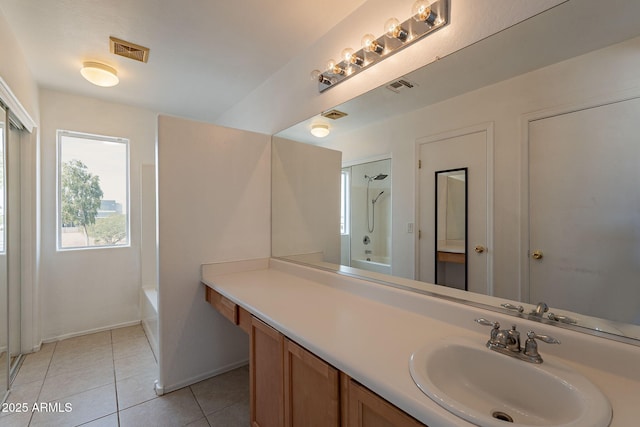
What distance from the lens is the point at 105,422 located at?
1.64 meters

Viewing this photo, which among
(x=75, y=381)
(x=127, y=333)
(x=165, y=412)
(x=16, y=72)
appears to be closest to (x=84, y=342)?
(x=127, y=333)

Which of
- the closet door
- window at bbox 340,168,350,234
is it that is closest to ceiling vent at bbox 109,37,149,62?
the closet door

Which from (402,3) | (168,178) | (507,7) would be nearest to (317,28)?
(402,3)

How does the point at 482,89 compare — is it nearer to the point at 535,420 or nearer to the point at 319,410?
the point at 535,420

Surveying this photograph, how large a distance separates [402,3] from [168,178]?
1762 millimetres

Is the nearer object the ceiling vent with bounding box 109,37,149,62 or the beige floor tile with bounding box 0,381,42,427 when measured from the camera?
the beige floor tile with bounding box 0,381,42,427

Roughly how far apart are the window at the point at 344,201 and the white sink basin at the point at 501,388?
3.24ft

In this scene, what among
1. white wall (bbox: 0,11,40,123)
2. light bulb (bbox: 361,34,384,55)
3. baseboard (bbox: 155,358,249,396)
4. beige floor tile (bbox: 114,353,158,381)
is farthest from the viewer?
beige floor tile (bbox: 114,353,158,381)

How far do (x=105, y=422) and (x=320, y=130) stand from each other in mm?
2270

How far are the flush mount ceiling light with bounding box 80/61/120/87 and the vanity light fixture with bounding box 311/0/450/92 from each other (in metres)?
1.73

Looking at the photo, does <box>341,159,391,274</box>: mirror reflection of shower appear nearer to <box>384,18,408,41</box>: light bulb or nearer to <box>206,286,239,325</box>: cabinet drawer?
<box>384,18,408,41</box>: light bulb

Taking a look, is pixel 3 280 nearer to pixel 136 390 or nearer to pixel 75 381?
pixel 75 381

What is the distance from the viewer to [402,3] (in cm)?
139

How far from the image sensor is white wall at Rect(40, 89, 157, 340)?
2.71 m
